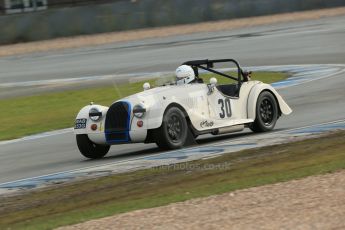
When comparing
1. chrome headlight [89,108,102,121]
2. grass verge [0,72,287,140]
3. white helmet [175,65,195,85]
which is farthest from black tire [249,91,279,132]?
chrome headlight [89,108,102,121]

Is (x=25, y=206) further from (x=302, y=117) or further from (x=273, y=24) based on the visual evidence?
(x=273, y=24)

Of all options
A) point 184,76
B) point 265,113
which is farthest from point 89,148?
point 265,113

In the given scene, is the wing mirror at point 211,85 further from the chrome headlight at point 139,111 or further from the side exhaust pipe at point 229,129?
the chrome headlight at point 139,111

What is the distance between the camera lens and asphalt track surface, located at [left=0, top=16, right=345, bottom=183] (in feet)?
40.9

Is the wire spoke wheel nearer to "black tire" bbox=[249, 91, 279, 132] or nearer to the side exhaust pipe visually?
the side exhaust pipe

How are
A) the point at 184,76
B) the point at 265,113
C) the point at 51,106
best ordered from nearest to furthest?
the point at 184,76 < the point at 265,113 < the point at 51,106

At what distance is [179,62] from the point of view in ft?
88.6

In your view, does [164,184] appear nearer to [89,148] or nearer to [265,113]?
[89,148]

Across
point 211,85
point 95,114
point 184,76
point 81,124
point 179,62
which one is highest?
point 184,76

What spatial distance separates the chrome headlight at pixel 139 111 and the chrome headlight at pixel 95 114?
23.2 inches

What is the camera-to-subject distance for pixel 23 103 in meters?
20.8

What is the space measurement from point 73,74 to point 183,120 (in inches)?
636

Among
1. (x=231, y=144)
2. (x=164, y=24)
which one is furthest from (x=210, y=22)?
(x=231, y=144)

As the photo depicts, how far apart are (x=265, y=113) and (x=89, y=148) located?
2692 mm
